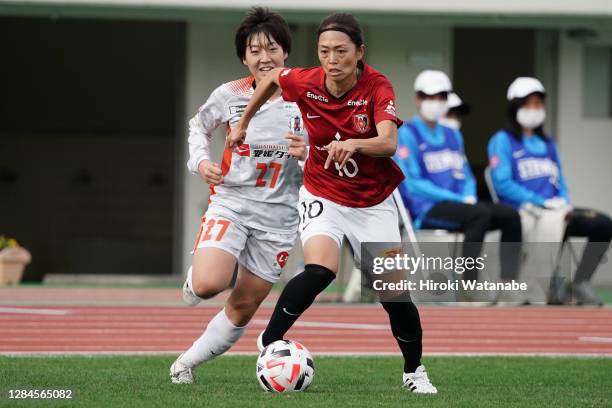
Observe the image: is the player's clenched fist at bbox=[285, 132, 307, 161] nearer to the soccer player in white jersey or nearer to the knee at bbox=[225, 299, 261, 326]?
the soccer player in white jersey

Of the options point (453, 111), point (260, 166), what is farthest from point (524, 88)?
point (260, 166)

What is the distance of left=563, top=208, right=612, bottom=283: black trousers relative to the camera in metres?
12.6

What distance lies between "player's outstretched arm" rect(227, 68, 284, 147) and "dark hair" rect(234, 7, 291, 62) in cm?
38

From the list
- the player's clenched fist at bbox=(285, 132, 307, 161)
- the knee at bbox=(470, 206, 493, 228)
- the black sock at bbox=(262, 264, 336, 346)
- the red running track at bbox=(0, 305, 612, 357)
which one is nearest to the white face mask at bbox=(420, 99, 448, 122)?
the knee at bbox=(470, 206, 493, 228)

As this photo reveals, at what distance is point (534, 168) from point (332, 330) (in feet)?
10.7

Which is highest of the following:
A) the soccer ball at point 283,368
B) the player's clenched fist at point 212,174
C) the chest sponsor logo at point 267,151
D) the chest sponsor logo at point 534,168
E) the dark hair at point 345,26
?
the dark hair at point 345,26

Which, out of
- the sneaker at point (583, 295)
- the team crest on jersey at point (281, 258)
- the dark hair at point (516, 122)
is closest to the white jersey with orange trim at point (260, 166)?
the team crest on jersey at point (281, 258)

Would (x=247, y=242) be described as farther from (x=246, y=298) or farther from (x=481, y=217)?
(x=481, y=217)

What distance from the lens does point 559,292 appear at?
515 inches

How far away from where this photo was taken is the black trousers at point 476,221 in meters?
12.1

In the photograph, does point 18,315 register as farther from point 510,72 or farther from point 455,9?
point 510,72

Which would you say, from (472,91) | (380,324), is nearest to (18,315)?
(380,324)

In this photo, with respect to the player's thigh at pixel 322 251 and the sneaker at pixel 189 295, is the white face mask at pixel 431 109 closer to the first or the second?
the sneaker at pixel 189 295

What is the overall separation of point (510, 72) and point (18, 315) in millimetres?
14557
